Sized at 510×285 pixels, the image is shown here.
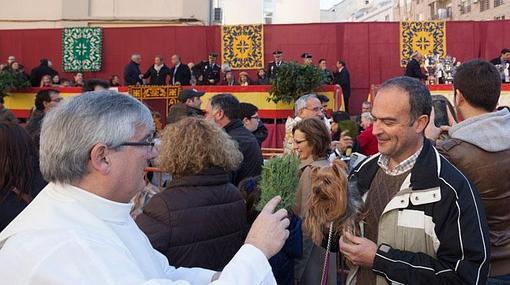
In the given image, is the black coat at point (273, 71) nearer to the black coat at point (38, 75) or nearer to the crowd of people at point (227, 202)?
the black coat at point (38, 75)

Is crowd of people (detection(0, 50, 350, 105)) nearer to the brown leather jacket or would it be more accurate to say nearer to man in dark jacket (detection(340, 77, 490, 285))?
the brown leather jacket

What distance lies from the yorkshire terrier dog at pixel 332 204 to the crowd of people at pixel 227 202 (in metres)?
0.04

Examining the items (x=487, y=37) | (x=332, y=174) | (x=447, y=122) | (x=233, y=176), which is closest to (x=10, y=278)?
(x=332, y=174)

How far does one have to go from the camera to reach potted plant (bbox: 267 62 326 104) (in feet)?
43.8

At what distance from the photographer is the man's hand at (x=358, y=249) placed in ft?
7.94

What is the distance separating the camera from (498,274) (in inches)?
109

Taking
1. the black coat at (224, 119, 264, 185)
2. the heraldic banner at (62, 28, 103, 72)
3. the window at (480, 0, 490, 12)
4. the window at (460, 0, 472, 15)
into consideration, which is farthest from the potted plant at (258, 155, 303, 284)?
the window at (460, 0, 472, 15)

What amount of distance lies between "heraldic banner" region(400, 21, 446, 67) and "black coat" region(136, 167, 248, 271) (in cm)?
1558

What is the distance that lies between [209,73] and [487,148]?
13944 mm

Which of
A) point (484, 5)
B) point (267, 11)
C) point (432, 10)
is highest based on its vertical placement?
point (267, 11)

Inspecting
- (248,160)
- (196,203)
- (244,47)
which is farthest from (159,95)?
(196,203)

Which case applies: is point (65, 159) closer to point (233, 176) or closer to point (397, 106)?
point (397, 106)

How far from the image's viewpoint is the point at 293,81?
13312 mm

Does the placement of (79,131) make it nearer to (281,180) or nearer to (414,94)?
(281,180)
